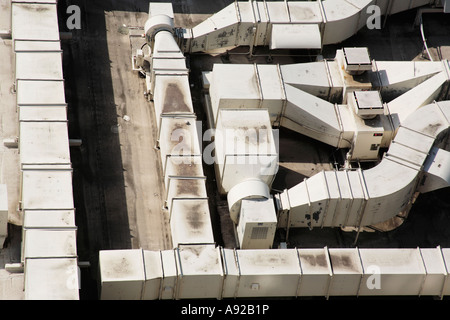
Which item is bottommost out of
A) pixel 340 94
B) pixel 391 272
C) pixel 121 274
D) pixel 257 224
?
pixel 391 272

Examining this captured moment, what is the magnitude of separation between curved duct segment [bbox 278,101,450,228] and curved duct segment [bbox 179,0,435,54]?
467 inches

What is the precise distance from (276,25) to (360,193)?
15758 mm

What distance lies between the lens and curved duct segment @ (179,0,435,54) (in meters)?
82.9

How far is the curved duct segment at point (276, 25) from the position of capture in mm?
82938

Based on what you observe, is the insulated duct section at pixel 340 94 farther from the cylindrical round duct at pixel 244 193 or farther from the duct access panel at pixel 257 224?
the duct access panel at pixel 257 224

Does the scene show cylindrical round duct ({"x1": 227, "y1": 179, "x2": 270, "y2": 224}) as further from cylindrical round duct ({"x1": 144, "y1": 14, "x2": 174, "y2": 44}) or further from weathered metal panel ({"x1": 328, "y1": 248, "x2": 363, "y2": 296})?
cylindrical round duct ({"x1": 144, "y1": 14, "x2": 174, "y2": 44})

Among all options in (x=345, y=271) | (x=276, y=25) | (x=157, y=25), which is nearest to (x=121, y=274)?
(x=345, y=271)

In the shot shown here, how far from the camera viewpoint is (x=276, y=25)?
83.4 metres

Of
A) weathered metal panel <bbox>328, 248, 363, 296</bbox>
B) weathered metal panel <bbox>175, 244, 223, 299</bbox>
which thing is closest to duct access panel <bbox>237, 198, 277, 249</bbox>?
weathered metal panel <bbox>175, 244, 223, 299</bbox>

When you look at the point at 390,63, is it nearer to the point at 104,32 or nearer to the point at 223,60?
the point at 223,60

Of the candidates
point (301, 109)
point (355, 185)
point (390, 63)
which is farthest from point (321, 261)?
point (390, 63)

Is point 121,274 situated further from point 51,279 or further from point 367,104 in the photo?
point 367,104

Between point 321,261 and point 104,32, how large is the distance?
24.7 metres

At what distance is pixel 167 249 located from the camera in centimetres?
7200
